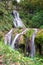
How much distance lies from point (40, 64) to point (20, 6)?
13803mm

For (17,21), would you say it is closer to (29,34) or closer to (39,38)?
(29,34)

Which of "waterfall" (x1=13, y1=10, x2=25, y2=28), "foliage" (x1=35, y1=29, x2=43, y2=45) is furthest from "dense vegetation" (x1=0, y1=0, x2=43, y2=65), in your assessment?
"waterfall" (x1=13, y1=10, x2=25, y2=28)

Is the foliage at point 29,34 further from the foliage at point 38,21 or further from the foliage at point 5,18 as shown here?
the foliage at point 38,21

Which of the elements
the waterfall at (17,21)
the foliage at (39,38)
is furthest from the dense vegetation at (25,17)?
the waterfall at (17,21)

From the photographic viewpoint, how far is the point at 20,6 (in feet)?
73.4

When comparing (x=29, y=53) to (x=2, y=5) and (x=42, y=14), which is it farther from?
(x=2, y=5)

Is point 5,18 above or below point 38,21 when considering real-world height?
above

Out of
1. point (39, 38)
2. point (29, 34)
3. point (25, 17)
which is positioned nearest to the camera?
point (39, 38)

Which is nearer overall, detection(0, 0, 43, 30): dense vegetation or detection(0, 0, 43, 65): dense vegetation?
detection(0, 0, 43, 65): dense vegetation

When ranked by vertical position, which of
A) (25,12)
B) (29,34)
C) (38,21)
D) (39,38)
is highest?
(25,12)

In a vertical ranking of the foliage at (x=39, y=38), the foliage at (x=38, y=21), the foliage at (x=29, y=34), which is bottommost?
the foliage at (x=39, y=38)

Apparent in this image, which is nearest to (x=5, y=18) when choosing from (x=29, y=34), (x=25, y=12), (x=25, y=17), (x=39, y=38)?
(x=25, y=17)

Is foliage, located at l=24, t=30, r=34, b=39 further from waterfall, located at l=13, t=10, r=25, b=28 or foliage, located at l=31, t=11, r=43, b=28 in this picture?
waterfall, located at l=13, t=10, r=25, b=28

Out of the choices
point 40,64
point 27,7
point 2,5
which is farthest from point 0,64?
point 27,7
